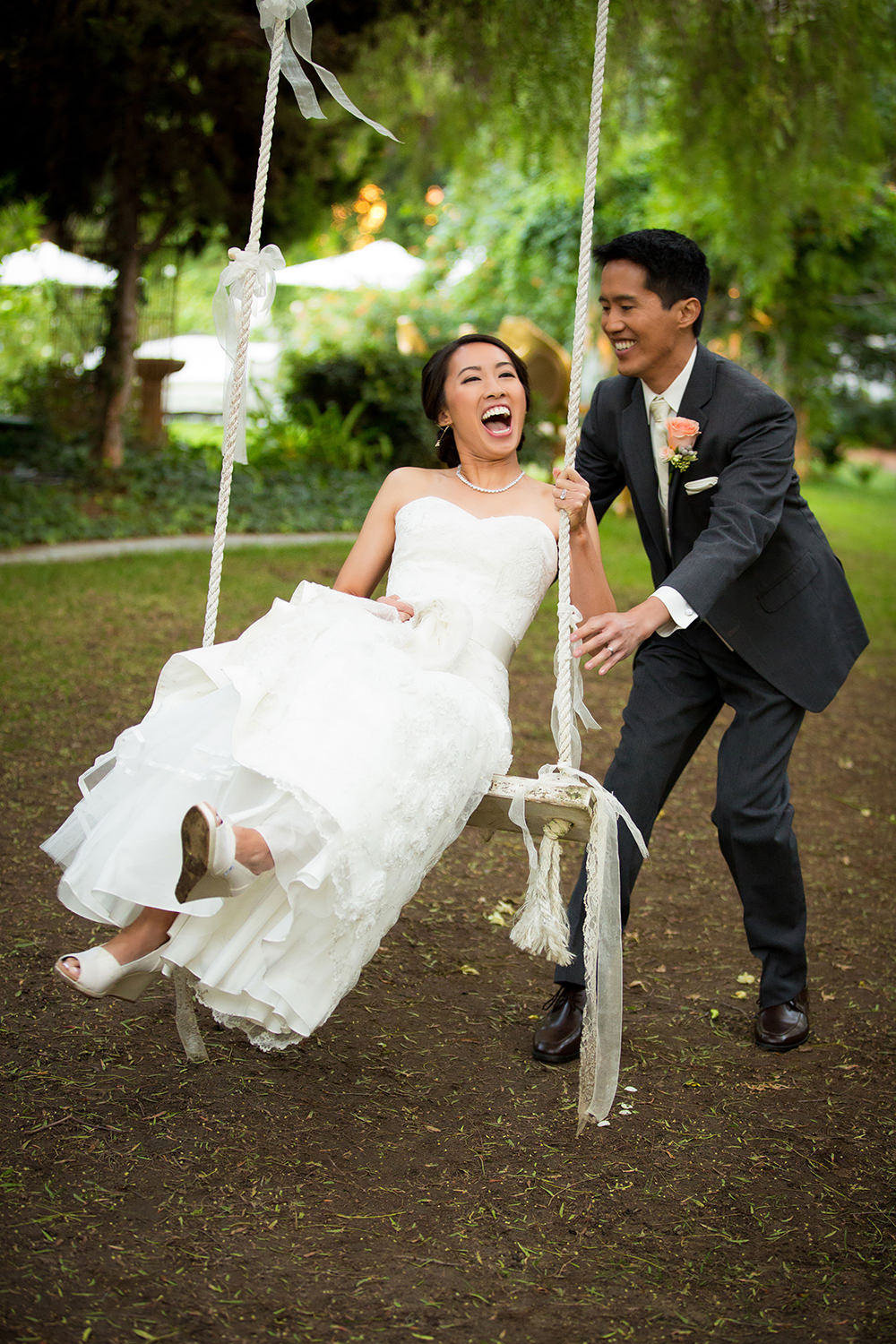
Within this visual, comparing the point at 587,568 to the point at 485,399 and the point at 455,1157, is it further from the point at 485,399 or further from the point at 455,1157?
the point at 455,1157

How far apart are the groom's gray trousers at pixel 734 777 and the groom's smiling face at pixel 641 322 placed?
66cm

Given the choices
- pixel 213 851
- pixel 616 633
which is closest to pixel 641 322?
pixel 616 633

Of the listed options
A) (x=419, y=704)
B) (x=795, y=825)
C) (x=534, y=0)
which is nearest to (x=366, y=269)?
(x=534, y=0)

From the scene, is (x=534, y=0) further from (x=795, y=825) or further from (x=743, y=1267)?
(x=743, y=1267)

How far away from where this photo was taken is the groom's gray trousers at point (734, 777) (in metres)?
3.18

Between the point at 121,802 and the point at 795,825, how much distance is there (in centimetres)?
339

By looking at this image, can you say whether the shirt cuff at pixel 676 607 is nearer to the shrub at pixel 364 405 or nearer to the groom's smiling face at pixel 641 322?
the groom's smiling face at pixel 641 322

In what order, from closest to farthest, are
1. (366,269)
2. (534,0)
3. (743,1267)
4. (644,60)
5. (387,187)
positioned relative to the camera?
(743,1267), (534,0), (644,60), (366,269), (387,187)

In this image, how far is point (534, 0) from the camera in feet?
25.9

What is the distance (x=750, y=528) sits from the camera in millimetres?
2957

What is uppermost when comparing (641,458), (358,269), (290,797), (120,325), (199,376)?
(358,269)

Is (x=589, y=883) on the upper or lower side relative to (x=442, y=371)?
lower

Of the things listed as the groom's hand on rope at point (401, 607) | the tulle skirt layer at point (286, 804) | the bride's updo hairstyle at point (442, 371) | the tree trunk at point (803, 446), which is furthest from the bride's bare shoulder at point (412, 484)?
the tree trunk at point (803, 446)

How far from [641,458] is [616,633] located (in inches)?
27.7
